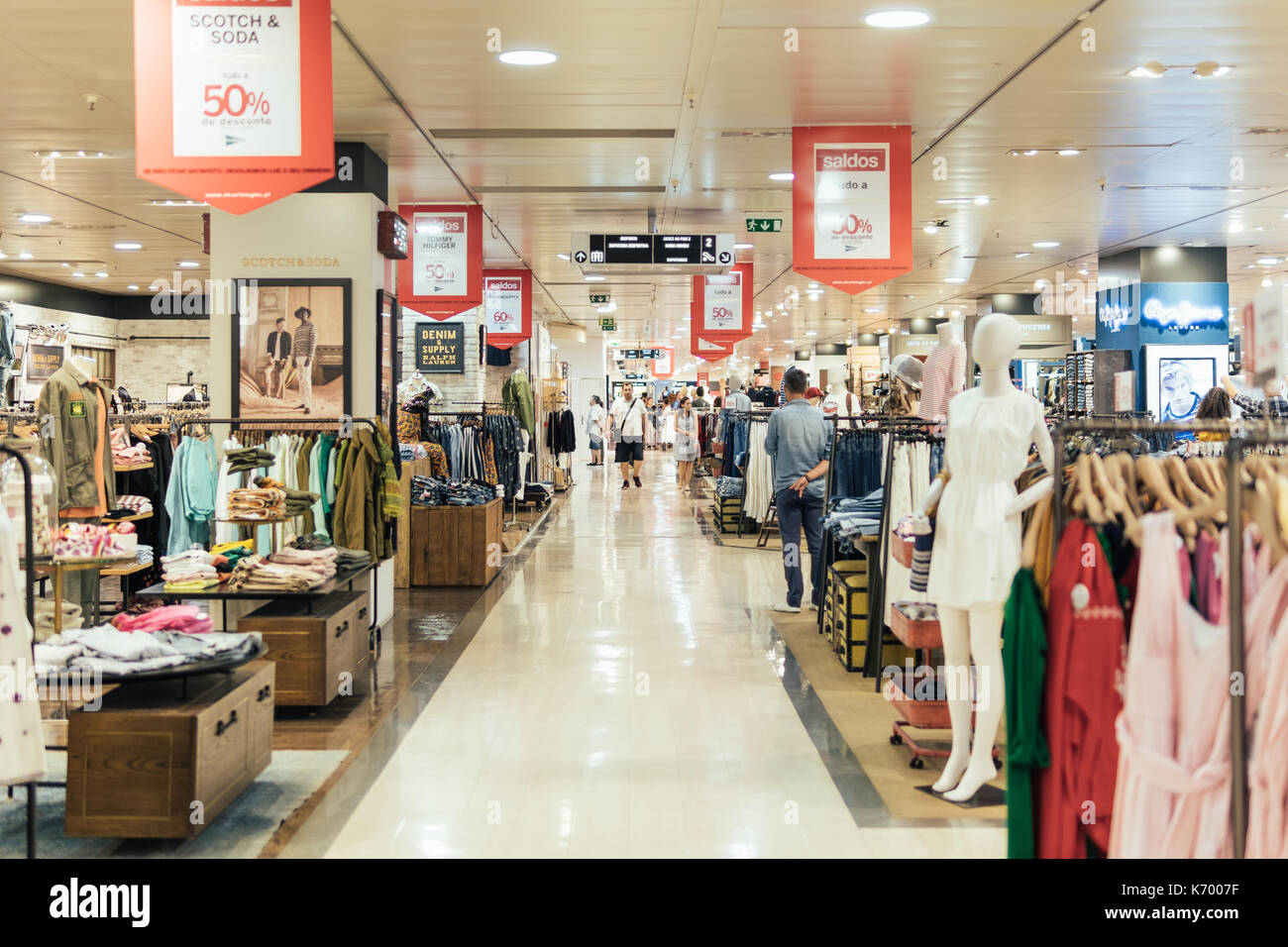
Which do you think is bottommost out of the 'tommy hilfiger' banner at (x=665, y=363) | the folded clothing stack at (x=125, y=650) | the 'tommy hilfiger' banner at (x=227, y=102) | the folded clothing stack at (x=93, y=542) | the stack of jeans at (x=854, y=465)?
the folded clothing stack at (x=125, y=650)

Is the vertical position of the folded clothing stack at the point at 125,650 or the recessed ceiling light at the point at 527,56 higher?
the recessed ceiling light at the point at 527,56

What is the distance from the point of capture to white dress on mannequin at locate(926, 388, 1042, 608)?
13.1ft

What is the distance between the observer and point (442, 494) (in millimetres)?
9336

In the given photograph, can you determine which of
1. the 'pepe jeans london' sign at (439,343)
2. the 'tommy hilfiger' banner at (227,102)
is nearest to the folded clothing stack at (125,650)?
the 'tommy hilfiger' banner at (227,102)

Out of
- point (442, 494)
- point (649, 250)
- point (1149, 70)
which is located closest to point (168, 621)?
point (442, 494)

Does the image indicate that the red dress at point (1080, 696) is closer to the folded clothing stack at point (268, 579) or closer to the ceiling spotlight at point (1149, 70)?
the folded clothing stack at point (268, 579)

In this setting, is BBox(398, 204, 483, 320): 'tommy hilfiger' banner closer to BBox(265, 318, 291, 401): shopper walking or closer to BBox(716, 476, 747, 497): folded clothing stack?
BBox(265, 318, 291, 401): shopper walking

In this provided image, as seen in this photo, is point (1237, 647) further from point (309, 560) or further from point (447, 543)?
point (447, 543)

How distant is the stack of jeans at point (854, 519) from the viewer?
6.08 meters

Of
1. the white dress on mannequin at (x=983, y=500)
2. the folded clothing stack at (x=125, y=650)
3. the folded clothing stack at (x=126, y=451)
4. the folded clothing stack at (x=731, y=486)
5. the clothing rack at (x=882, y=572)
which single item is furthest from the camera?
the folded clothing stack at (x=731, y=486)

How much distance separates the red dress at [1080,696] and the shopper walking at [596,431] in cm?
2204

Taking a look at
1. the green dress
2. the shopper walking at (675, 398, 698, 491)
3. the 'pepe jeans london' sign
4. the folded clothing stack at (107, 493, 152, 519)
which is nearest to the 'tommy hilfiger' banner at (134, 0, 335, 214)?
the green dress

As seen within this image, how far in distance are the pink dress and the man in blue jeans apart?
5.26 meters
